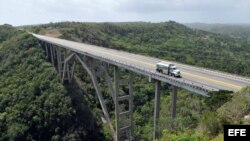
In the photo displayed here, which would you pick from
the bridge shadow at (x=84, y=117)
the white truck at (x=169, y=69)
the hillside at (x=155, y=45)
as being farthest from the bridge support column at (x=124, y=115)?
the hillside at (x=155, y=45)

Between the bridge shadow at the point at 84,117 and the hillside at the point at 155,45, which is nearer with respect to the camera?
the bridge shadow at the point at 84,117

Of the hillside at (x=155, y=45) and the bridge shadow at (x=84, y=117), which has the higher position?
the hillside at (x=155, y=45)

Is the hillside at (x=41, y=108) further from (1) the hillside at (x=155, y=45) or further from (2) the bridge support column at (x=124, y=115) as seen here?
(1) the hillside at (x=155, y=45)

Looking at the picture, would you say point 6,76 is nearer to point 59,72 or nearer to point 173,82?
point 59,72

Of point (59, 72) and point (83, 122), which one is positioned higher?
point (59, 72)

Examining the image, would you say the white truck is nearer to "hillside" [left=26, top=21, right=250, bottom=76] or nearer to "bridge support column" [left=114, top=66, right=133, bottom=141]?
"bridge support column" [left=114, top=66, right=133, bottom=141]

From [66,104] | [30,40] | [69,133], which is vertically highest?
[30,40]

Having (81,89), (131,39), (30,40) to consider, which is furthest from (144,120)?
(131,39)

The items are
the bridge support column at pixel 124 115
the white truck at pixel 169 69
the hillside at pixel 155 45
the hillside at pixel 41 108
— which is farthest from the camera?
the hillside at pixel 155 45
